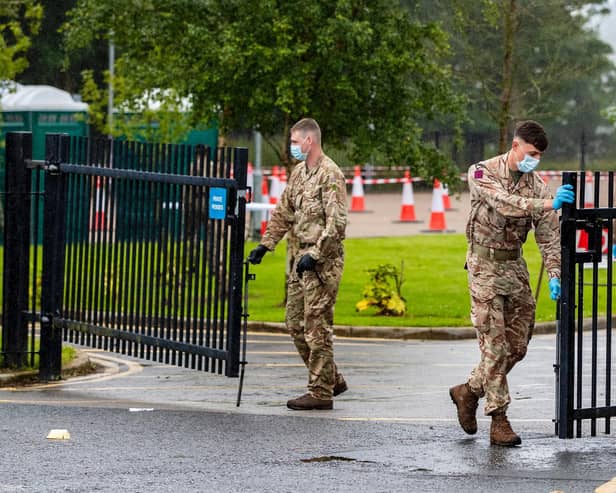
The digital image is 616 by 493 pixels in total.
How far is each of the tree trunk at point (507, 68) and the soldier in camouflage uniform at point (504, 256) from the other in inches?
445

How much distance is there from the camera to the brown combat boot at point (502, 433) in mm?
9172

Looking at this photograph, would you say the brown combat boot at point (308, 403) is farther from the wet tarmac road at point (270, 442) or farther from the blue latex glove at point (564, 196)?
the blue latex glove at point (564, 196)

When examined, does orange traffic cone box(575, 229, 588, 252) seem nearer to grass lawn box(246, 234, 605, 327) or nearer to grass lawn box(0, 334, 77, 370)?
grass lawn box(0, 334, 77, 370)

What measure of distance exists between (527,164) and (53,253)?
4404 mm

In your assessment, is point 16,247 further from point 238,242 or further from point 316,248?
point 316,248

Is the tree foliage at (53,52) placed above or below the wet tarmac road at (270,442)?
above

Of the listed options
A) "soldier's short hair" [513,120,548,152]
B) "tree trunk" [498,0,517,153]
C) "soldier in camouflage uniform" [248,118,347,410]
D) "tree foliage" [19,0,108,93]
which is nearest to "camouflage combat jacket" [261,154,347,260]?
"soldier in camouflage uniform" [248,118,347,410]

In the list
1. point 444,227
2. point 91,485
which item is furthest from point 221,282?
point 444,227

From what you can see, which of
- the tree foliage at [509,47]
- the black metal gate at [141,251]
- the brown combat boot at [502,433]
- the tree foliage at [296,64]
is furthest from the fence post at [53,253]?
the tree foliage at [509,47]

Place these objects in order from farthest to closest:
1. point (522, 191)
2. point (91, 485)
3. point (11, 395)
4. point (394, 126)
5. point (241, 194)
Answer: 1. point (394, 126)
2. point (11, 395)
3. point (241, 194)
4. point (522, 191)
5. point (91, 485)

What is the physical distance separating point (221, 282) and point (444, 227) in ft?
68.7

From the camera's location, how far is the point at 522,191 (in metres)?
9.44

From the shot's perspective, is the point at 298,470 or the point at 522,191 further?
the point at 522,191

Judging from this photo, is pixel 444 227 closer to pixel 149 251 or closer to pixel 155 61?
pixel 155 61
